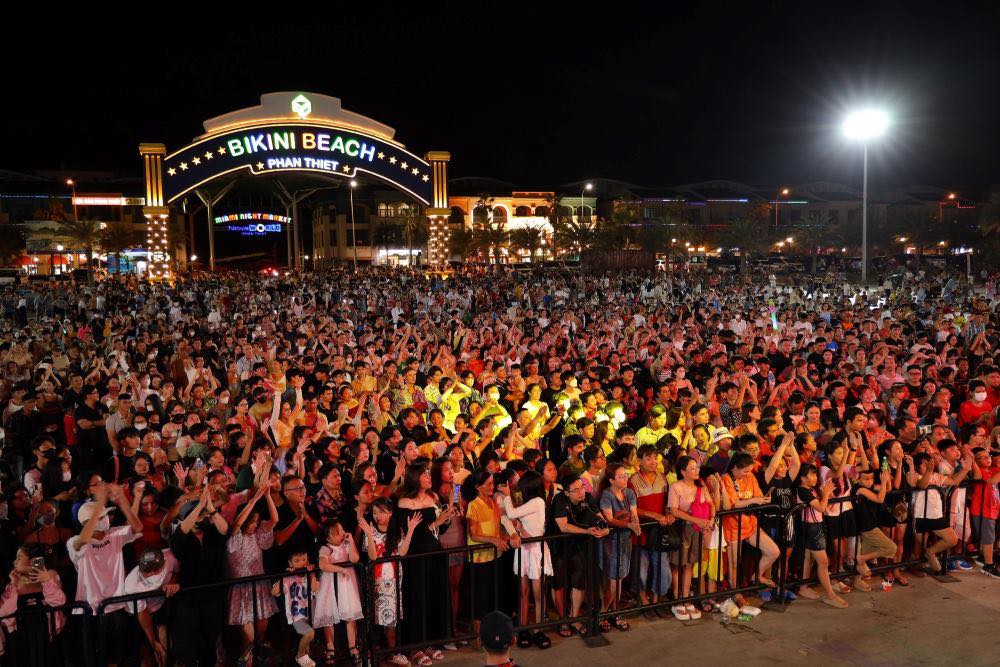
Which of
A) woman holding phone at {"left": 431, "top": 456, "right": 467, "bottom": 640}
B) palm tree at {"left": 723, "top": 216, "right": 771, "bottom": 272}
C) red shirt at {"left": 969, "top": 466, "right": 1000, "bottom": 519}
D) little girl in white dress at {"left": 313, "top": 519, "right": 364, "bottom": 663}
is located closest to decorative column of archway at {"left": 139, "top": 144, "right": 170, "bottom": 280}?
woman holding phone at {"left": 431, "top": 456, "right": 467, "bottom": 640}

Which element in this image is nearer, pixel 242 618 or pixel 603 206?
pixel 242 618

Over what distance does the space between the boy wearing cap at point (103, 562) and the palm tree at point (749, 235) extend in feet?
165

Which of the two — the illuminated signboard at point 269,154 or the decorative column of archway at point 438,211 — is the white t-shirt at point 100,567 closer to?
the illuminated signboard at point 269,154

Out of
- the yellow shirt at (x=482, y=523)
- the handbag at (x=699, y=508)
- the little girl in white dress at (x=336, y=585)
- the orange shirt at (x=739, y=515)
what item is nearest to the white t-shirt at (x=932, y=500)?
the orange shirt at (x=739, y=515)

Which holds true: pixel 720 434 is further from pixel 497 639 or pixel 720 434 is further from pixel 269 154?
pixel 269 154

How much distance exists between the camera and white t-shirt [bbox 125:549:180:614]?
15.6 feet

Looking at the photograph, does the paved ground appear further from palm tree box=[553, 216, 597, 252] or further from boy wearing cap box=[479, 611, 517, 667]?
palm tree box=[553, 216, 597, 252]

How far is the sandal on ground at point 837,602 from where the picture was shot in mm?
5770

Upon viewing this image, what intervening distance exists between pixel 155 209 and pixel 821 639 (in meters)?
30.3

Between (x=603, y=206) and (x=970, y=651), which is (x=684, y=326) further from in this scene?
(x=603, y=206)

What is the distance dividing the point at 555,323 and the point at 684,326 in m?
2.86

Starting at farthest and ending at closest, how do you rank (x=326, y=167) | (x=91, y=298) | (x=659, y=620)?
(x=326, y=167)
(x=91, y=298)
(x=659, y=620)

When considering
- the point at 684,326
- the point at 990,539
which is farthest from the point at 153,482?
the point at 684,326

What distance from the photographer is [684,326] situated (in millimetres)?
15344
